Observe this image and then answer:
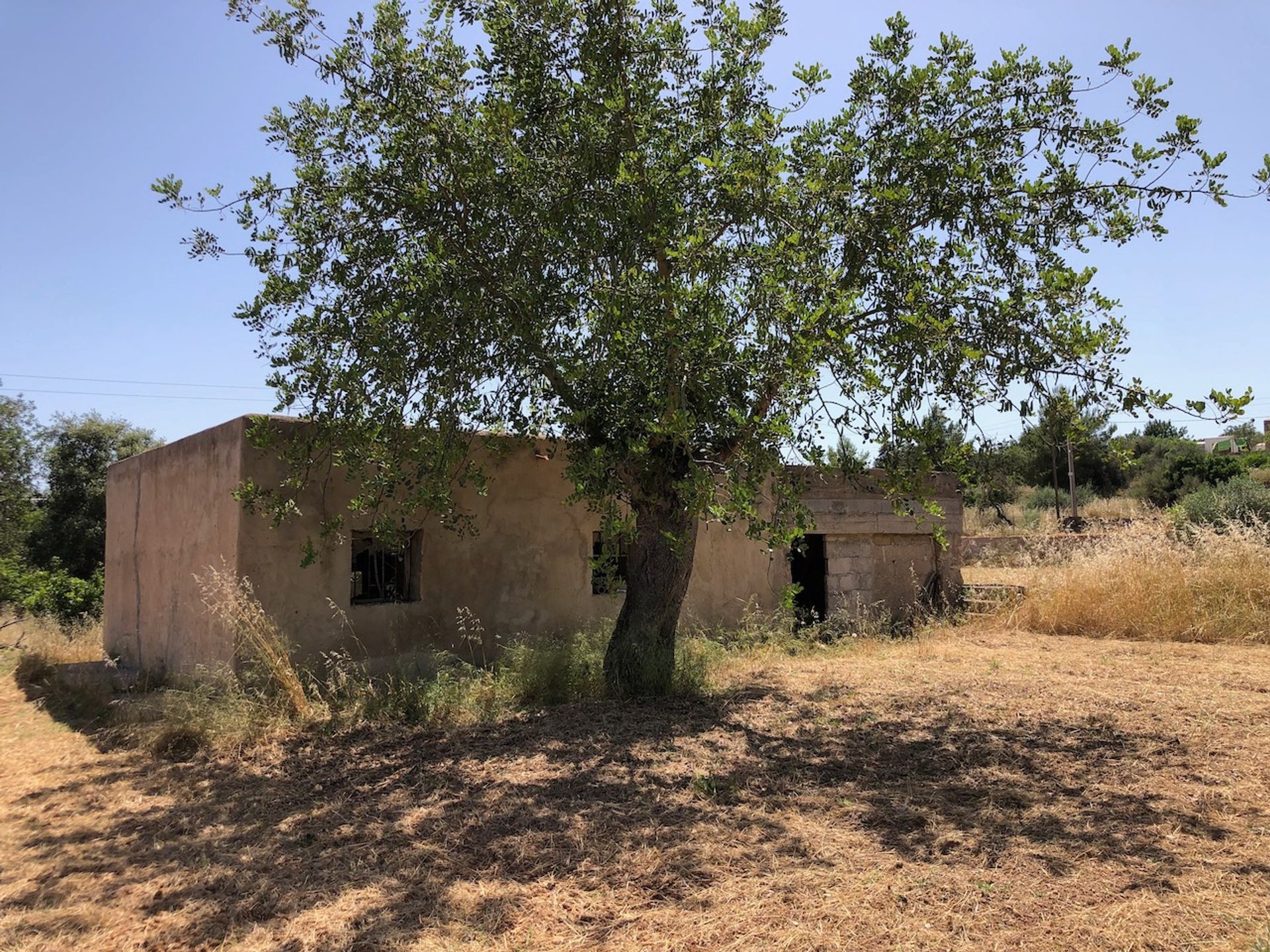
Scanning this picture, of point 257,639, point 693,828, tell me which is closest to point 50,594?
point 257,639

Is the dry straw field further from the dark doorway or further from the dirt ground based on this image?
the dark doorway

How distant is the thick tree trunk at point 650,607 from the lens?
843 cm

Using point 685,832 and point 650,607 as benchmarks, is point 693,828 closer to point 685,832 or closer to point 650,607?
point 685,832

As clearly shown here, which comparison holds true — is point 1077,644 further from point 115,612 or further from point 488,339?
point 115,612

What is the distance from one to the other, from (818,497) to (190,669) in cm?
901

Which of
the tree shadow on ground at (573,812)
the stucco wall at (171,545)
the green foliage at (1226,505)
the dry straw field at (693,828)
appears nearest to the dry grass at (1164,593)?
the dry straw field at (693,828)

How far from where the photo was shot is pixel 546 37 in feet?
24.8

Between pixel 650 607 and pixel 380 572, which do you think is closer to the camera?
pixel 650 607

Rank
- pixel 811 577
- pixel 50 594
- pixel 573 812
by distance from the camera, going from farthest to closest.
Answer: pixel 50 594 < pixel 811 577 < pixel 573 812

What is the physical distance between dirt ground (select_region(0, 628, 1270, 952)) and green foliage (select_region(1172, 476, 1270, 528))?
14.4m

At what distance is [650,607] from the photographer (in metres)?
8.52

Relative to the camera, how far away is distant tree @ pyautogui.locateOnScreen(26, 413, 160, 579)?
2027 centimetres

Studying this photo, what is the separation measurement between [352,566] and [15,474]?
13.3 m

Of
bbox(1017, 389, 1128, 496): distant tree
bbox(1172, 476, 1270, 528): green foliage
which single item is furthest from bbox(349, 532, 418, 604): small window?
bbox(1172, 476, 1270, 528): green foliage
